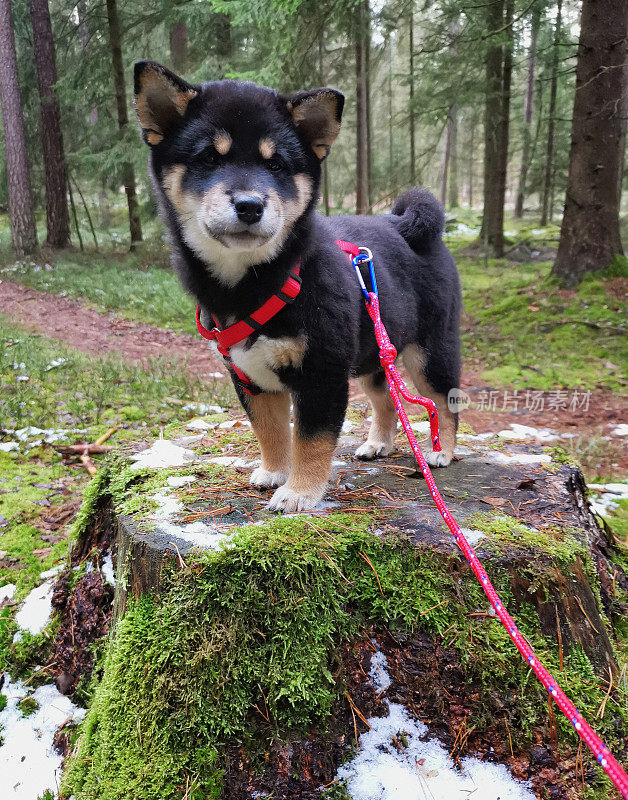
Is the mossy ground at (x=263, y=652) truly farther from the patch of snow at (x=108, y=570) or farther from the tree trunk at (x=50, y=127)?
the tree trunk at (x=50, y=127)

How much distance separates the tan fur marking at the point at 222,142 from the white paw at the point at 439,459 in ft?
7.43

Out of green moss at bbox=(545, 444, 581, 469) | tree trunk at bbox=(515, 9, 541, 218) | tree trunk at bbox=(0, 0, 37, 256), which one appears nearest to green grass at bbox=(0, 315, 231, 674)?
green moss at bbox=(545, 444, 581, 469)

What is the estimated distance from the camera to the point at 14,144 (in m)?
14.9

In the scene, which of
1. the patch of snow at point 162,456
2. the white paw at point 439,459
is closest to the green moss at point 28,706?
the patch of snow at point 162,456

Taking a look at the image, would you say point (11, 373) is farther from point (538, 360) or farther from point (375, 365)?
point (538, 360)

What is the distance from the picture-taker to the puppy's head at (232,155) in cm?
230

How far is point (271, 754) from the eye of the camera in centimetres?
216

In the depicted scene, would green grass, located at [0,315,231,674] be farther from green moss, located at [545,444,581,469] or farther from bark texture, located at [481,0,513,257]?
bark texture, located at [481,0,513,257]

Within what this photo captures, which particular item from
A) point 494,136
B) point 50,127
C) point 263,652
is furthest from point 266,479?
point 50,127

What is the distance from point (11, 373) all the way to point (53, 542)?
3.40 m

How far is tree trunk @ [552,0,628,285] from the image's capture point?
28.2 ft

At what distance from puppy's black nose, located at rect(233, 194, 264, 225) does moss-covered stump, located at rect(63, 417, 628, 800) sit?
1.31 metres

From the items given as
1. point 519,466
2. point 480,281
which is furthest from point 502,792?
point 480,281

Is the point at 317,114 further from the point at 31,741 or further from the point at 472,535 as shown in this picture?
the point at 31,741
